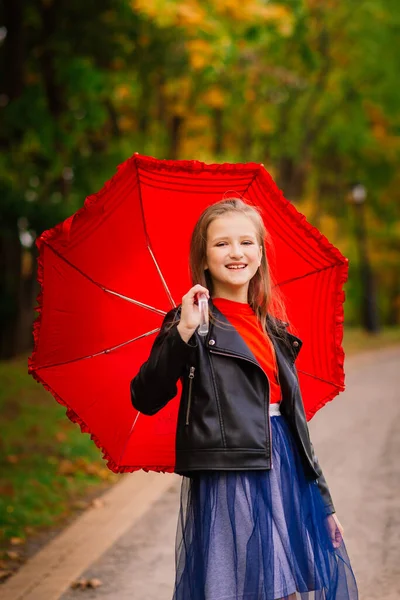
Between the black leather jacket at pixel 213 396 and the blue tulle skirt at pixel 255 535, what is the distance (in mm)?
92

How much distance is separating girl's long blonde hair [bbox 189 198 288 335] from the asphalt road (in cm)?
205

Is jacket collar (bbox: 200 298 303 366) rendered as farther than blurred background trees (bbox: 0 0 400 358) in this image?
No

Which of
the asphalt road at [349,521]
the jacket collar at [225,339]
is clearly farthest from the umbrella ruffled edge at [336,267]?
the asphalt road at [349,521]

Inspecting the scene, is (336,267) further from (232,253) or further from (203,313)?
(203,313)

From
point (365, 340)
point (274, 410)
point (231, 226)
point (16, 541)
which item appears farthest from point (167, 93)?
point (274, 410)

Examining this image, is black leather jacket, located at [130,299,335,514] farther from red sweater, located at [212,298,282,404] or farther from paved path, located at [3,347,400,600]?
paved path, located at [3,347,400,600]

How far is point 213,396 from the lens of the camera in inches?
121

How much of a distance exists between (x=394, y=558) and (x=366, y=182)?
84.3 ft

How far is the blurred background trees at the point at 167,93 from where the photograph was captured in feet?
39.0

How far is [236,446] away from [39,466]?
5.16m

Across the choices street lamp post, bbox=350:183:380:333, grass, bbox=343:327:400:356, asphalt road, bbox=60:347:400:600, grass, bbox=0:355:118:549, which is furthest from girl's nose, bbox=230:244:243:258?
street lamp post, bbox=350:183:380:333

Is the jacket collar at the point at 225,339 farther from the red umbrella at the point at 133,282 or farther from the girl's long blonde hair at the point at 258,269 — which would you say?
the red umbrella at the point at 133,282

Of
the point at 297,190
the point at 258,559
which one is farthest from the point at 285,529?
the point at 297,190

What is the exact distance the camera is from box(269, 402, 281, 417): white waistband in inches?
127
